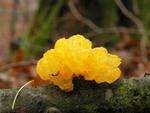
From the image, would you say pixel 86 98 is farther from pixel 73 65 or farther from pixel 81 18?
pixel 81 18

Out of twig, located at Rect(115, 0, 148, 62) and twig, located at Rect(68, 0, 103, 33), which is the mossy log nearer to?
twig, located at Rect(115, 0, 148, 62)

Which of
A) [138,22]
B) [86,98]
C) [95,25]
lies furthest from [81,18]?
[86,98]

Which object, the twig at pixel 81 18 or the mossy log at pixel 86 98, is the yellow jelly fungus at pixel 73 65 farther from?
the twig at pixel 81 18

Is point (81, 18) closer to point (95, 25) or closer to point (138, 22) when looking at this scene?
point (95, 25)

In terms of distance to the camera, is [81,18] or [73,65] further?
[81,18]

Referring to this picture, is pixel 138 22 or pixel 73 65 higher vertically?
pixel 138 22

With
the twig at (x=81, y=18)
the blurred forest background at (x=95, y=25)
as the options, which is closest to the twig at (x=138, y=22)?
the blurred forest background at (x=95, y=25)

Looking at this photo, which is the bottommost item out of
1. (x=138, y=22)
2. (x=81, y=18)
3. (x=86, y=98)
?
(x=86, y=98)
